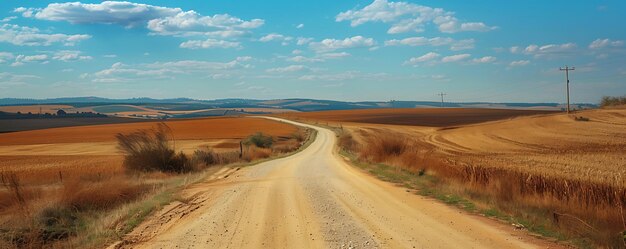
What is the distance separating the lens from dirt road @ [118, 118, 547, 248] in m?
9.14

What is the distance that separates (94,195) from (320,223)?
883 centimetres

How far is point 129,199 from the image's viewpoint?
59.1 feet

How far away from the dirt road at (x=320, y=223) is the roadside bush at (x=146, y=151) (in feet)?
52.9

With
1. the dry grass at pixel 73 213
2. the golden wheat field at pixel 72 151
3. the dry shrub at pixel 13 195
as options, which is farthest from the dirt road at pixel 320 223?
the golden wheat field at pixel 72 151

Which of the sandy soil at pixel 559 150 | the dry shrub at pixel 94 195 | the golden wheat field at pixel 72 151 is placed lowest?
the golden wheat field at pixel 72 151

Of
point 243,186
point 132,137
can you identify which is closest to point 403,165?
point 243,186

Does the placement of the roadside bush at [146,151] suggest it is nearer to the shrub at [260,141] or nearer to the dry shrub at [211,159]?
the dry shrub at [211,159]

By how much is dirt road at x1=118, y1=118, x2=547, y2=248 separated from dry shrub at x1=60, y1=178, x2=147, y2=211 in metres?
2.77

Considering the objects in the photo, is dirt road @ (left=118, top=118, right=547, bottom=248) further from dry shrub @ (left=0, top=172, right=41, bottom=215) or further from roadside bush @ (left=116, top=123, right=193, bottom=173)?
roadside bush @ (left=116, top=123, right=193, bottom=173)

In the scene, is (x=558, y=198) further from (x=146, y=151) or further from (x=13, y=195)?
(x=146, y=151)

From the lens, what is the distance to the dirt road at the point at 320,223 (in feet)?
30.0

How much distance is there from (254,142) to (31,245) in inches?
2054

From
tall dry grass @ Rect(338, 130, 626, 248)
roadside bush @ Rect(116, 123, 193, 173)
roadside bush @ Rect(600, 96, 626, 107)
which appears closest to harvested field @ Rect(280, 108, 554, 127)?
roadside bush @ Rect(600, 96, 626, 107)

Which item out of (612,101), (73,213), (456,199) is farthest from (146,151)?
(612,101)
